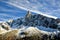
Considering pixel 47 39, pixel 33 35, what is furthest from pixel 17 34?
pixel 47 39

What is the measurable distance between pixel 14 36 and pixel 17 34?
133 centimetres

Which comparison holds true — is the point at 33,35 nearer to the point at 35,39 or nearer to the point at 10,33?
the point at 35,39

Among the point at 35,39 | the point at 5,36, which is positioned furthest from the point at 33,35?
the point at 5,36

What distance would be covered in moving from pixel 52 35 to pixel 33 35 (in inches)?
275

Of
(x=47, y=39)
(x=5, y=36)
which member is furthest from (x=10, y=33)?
(x=47, y=39)

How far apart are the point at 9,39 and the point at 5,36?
8.17 feet

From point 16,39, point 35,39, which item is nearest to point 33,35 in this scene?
point 35,39

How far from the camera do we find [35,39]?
69.5m

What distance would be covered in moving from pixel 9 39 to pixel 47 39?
14.0 m

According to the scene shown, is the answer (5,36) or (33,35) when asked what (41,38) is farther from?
(5,36)

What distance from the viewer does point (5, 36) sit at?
72688mm

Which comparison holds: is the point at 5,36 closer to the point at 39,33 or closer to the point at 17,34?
the point at 17,34

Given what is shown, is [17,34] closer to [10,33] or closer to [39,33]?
Answer: [10,33]

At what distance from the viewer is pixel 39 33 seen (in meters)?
71.4
